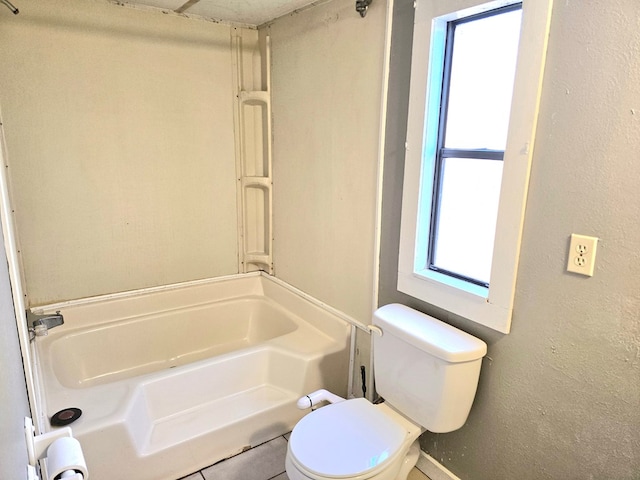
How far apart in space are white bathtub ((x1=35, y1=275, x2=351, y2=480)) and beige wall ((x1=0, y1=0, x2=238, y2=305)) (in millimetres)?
192

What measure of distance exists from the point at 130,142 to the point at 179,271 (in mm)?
802

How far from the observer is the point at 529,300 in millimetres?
1329

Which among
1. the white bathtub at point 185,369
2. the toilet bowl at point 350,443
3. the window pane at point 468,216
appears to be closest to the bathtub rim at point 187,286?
the white bathtub at point 185,369

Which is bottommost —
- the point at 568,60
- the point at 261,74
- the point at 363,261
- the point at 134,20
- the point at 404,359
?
the point at 404,359

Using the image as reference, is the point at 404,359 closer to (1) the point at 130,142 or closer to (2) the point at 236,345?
(2) the point at 236,345

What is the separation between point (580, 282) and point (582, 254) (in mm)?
82

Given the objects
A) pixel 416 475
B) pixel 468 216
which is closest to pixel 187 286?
pixel 416 475

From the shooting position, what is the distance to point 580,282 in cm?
120

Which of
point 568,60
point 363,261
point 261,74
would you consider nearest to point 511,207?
point 568,60

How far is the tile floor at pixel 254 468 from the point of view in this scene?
1.78 m

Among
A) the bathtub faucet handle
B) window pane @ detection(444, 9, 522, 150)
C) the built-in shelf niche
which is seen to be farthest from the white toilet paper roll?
the built-in shelf niche

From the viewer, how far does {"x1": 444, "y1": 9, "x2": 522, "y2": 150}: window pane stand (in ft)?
4.57

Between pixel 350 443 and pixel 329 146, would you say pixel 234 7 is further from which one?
pixel 350 443

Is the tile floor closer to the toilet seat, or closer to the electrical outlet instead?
the toilet seat
